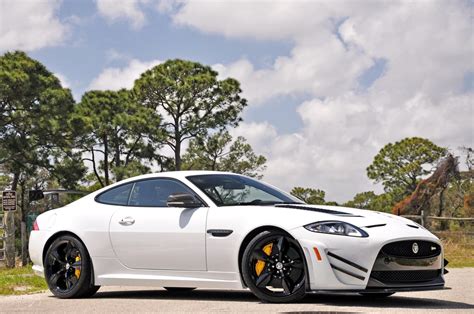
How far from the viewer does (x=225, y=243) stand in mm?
9102

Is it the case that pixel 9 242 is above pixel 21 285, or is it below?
above

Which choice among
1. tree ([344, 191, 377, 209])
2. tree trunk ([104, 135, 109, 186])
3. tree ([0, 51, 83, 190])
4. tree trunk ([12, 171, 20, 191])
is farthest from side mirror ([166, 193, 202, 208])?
tree ([344, 191, 377, 209])

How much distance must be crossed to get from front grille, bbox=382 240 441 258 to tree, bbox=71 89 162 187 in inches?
1935

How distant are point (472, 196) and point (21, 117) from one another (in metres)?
24.2

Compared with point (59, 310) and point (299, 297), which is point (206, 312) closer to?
point (299, 297)

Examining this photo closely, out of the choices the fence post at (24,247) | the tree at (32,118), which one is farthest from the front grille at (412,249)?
the tree at (32,118)

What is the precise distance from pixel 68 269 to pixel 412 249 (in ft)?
13.6

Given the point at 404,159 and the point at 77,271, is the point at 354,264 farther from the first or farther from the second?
the point at 404,159

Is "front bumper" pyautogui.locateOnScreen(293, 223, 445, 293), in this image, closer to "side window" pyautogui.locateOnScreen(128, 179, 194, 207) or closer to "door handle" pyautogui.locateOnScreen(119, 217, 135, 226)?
"side window" pyautogui.locateOnScreen(128, 179, 194, 207)

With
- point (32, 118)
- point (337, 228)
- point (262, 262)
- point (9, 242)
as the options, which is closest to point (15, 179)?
point (32, 118)

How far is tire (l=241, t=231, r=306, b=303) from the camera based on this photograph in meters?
8.62

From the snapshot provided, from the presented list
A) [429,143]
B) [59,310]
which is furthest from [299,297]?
[429,143]

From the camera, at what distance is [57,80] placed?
50656 millimetres

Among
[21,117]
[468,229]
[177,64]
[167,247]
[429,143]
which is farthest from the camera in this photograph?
[429,143]
